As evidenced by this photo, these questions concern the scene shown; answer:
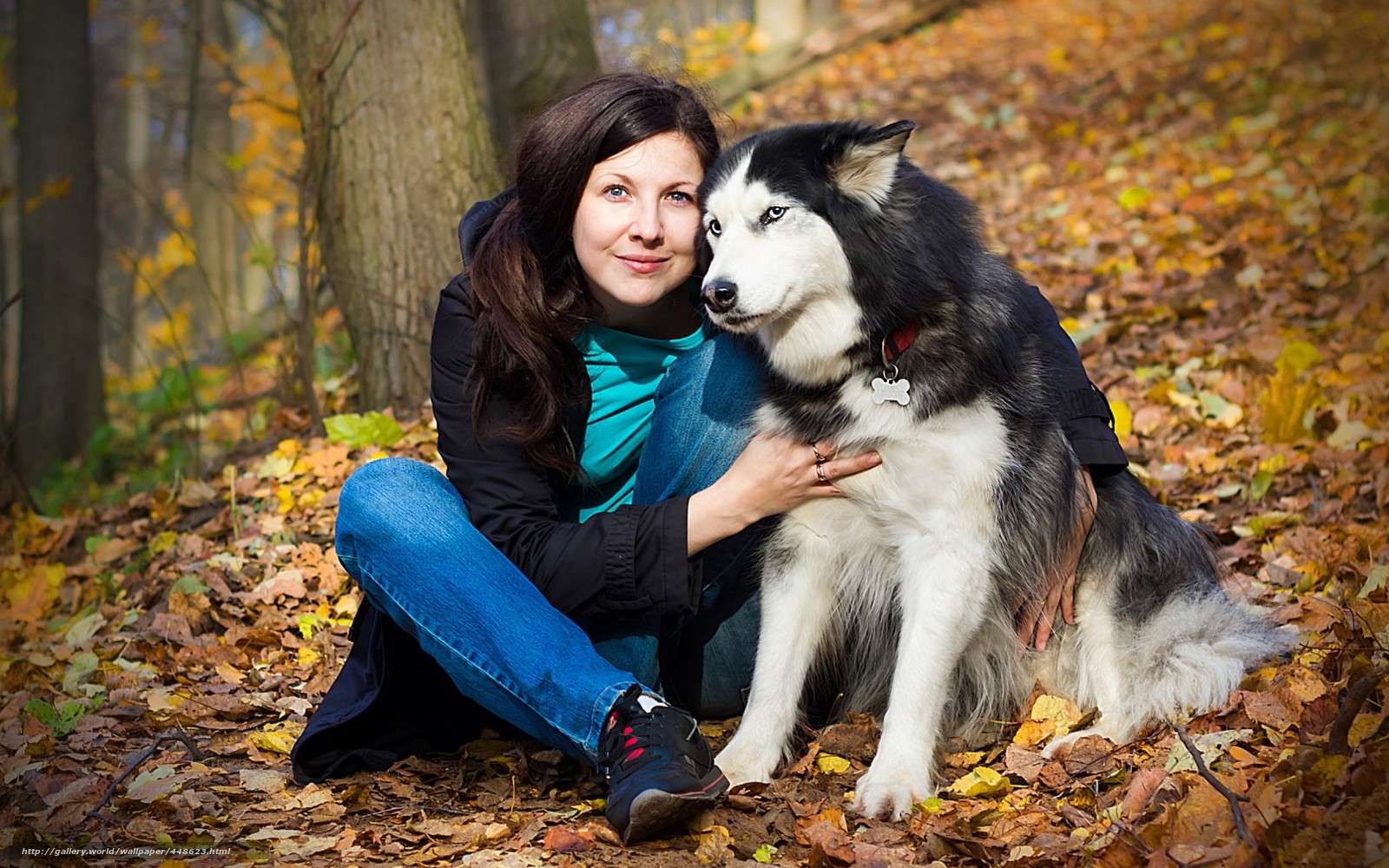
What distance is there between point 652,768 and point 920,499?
0.86m

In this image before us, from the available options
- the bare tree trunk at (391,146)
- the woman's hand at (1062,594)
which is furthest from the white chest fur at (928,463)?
the bare tree trunk at (391,146)

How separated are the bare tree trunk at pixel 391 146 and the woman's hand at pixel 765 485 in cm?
238

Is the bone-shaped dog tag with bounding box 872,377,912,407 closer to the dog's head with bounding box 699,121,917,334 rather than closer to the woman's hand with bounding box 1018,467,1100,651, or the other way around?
the dog's head with bounding box 699,121,917,334

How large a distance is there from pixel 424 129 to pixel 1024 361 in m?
2.92

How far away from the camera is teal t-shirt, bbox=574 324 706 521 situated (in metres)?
2.91

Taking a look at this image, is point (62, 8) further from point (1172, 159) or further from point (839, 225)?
point (1172, 159)

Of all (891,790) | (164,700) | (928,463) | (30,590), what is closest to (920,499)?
(928,463)

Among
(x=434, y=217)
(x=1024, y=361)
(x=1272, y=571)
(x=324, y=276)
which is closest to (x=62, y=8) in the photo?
(x=324, y=276)

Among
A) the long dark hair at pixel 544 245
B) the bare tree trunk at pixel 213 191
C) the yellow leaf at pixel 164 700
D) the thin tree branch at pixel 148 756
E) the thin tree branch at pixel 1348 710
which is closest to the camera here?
the thin tree branch at pixel 1348 710

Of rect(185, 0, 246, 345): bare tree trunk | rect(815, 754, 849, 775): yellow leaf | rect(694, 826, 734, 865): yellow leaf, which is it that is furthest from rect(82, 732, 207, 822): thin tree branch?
rect(185, 0, 246, 345): bare tree trunk

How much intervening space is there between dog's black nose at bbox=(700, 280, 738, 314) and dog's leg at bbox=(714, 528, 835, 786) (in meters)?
0.68

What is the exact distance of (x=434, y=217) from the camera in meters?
4.58

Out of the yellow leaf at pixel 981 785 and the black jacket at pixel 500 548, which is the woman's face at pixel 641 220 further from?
the yellow leaf at pixel 981 785

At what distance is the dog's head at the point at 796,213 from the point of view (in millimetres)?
2361
